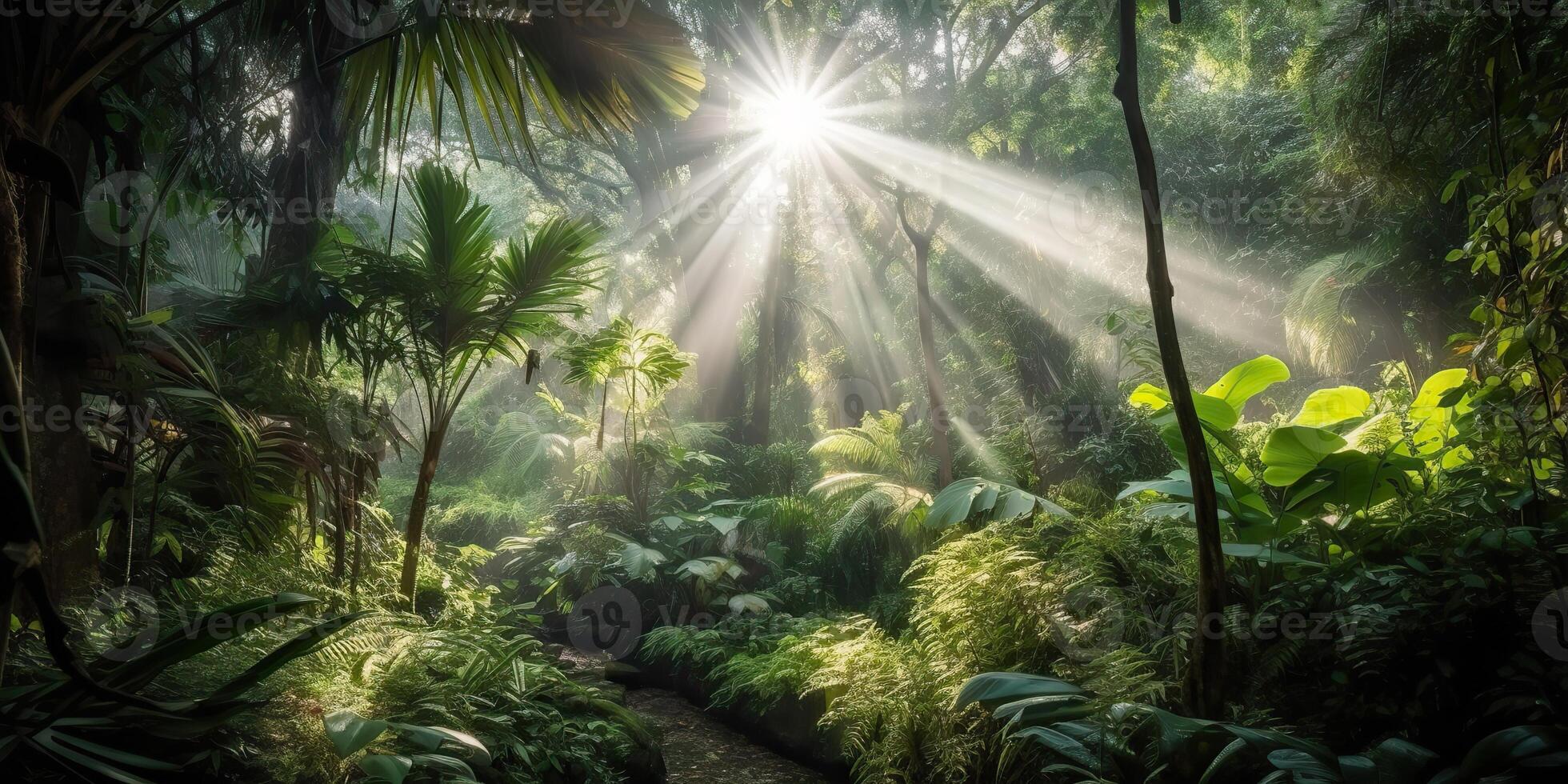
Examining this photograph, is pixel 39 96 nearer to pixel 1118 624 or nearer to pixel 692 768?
pixel 1118 624

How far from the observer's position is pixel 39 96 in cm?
166

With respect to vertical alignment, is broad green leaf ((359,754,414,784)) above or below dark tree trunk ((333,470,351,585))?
below

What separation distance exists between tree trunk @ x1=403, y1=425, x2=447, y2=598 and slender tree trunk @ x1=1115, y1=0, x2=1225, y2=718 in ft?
10.1

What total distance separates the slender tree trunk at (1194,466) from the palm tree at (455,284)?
8.81ft

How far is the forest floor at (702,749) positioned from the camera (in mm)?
4227
